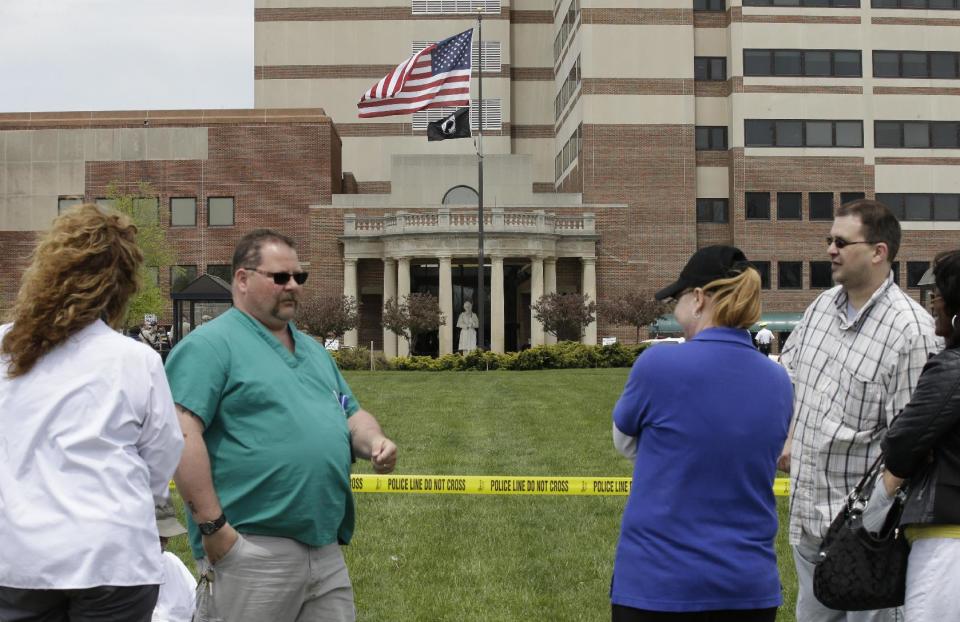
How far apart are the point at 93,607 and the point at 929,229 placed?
60555 mm

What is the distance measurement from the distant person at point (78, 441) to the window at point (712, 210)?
5660 cm

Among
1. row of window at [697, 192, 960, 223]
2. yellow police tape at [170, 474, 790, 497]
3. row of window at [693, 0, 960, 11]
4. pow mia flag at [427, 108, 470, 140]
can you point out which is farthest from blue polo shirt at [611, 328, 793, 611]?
row of window at [693, 0, 960, 11]

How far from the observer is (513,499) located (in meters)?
11.9

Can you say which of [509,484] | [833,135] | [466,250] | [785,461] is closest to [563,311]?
[466,250]

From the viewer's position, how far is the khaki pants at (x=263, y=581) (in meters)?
4.41

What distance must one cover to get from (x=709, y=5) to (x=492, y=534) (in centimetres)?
5357

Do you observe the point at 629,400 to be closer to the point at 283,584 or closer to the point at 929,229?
the point at 283,584

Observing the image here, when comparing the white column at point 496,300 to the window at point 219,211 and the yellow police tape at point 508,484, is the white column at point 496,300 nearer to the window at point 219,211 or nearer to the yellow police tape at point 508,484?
the window at point 219,211

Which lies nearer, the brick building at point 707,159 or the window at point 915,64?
the brick building at point 707,159

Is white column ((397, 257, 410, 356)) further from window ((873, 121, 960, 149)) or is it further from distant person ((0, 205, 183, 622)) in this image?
distant person ((0, 205, 183, 622))

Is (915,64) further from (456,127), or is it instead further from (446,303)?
(456,127)

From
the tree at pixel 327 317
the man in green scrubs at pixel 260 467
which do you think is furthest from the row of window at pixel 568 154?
the man in green scrubs at pixel 260 467

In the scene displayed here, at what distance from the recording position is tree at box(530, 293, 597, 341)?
46.5 metres

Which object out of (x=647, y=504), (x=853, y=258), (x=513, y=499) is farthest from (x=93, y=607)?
(x=513, y=499)
